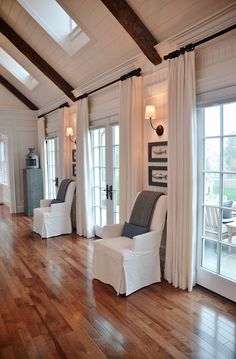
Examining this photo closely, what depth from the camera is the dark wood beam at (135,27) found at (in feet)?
9.75

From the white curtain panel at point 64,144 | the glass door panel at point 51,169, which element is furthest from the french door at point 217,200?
the glass door panel at point 51,169

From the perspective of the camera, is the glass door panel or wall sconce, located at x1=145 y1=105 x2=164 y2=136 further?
the glass door panel

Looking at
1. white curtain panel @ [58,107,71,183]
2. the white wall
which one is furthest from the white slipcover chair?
the white wall

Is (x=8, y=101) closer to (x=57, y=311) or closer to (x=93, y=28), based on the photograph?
(x=93, y=28)

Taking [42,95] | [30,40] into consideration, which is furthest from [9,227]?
[30,40]

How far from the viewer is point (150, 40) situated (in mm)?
3234

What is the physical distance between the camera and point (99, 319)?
2.53m

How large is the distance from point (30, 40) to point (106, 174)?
8.89 ft

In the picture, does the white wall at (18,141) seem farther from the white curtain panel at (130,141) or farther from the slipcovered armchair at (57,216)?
the white curtain panel at (130,141)

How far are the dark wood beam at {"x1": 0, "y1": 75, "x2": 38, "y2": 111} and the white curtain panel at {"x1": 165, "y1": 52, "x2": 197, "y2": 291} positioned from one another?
5392 mm

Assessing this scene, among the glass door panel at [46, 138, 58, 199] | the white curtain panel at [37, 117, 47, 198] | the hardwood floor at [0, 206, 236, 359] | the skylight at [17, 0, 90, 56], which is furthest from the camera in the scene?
the white curtain panel at [37, 117, 47, 198]

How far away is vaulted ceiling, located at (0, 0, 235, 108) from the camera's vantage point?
277cm

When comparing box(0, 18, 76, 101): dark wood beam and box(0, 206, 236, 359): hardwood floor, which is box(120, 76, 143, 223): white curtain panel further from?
box(0, 18, 76, 101): dark wood beam

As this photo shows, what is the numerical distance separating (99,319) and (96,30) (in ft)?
11.4
